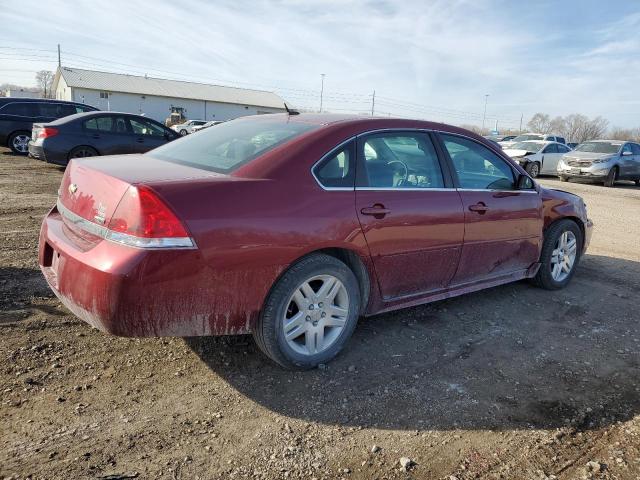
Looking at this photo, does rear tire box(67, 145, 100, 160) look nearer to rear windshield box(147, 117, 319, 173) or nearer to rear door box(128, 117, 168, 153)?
rear door box(128, 117, 168, 153)

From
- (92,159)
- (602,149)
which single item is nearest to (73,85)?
(602,149)

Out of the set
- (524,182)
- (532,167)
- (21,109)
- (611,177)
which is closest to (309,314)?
(524,182)

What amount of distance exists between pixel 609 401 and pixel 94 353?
325cm

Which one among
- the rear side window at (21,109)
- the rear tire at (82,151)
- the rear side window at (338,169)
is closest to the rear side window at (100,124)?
the rear tire at (82,151)

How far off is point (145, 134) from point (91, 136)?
122 centimetres

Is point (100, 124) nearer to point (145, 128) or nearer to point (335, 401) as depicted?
point (145, 128)

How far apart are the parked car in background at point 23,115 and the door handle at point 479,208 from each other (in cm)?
1316

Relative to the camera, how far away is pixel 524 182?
4.59 m

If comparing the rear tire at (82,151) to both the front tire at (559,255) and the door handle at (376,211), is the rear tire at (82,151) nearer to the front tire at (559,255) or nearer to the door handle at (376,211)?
the door handle at (376,211)

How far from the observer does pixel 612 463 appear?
2.57 meters

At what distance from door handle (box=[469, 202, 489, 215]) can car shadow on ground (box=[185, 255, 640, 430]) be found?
36.1 inches

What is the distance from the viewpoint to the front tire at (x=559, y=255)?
498 cm

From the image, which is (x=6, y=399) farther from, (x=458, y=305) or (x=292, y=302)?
(x=458, y=305)

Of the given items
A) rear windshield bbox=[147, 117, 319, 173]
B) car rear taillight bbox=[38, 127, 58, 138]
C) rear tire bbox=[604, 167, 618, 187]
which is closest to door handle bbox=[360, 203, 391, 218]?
rear windshield bbox=[147, 117, 319, 173]
